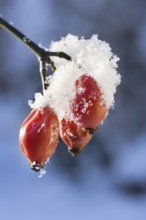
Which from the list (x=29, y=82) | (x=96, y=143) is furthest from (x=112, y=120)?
(x=29, y=82)

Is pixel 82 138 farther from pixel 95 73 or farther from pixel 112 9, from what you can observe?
pixel 112 9

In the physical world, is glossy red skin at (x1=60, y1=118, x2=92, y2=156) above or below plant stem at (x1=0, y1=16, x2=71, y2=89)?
below

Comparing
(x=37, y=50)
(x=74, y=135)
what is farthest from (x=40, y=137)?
(x=37, y=50)

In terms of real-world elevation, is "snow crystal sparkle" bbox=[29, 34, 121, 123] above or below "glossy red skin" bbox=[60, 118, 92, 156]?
above
